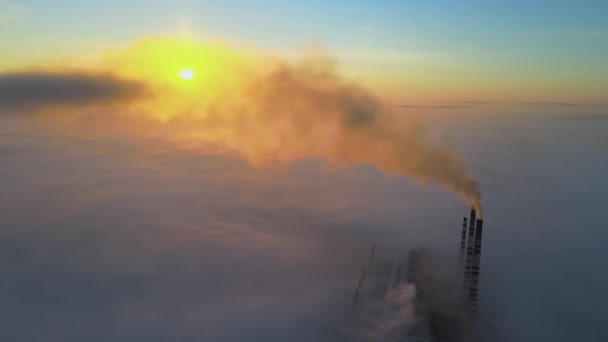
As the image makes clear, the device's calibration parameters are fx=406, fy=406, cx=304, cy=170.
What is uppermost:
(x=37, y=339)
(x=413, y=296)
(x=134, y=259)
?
(x=413, y=296)

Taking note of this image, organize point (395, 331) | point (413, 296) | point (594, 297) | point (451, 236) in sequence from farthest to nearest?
point (451, 236), point (594, 297), point (413, 296), point (395, 331)

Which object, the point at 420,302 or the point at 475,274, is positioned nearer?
the point at 475,274

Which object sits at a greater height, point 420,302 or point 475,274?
point 475,274

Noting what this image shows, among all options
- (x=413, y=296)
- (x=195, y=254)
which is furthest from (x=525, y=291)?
(x=195, y=254)

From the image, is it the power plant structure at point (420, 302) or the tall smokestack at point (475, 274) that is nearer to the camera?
the power plant structure at point (420, 302)

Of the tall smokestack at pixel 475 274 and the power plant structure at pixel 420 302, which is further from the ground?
the tall smokestack at pixel 475 274

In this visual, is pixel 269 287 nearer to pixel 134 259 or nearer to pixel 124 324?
pixel 124 324

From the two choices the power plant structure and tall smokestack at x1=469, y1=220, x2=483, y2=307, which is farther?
tall smokestack at x1=469, y1=220, x2=483, y2=307

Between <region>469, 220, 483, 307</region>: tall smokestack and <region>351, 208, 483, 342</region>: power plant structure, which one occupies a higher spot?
<region>469, 220, 483, 307</region>: tall smokestack
